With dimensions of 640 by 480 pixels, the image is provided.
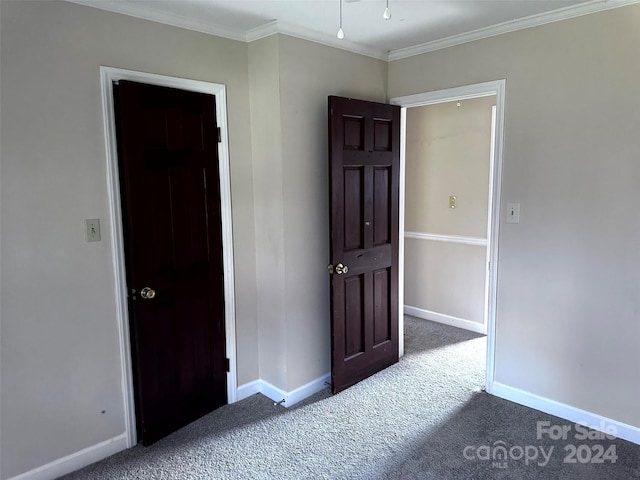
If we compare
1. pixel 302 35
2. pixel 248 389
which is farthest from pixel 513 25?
pixel 248 389

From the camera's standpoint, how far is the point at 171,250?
99.7 inches

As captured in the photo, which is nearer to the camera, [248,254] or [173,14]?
[173,14]

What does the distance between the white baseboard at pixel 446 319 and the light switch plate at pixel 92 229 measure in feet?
11.0

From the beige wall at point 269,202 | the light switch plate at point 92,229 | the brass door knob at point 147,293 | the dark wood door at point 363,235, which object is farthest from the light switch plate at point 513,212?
the light switch plate at point 92,229

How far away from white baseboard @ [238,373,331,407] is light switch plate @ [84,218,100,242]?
1.42 metres

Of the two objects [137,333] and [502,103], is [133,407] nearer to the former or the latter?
[137,333]

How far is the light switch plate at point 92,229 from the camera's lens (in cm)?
223

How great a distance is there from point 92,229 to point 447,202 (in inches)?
125

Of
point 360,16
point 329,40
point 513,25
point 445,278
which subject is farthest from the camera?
point 445,278

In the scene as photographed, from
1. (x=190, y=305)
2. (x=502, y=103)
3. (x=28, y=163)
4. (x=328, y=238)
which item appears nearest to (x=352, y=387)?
(x=328, y=238)

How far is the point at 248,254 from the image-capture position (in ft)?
9.77

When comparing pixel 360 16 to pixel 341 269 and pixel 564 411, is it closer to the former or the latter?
pixel 341 269

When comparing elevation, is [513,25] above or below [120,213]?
above

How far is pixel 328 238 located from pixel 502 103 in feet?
4.75
